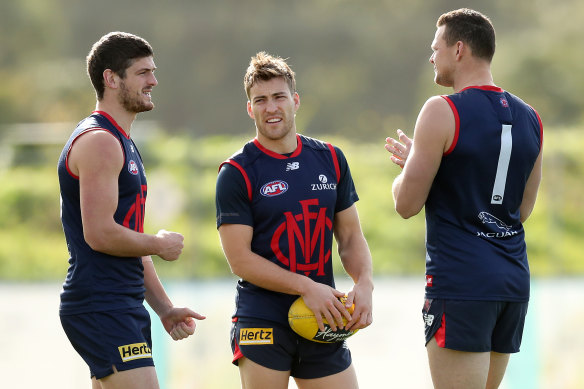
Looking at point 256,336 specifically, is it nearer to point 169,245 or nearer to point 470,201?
point 169,245

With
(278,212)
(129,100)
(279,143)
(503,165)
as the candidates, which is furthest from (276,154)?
(503,165)

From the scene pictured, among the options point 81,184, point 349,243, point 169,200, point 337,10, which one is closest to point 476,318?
point 349,243

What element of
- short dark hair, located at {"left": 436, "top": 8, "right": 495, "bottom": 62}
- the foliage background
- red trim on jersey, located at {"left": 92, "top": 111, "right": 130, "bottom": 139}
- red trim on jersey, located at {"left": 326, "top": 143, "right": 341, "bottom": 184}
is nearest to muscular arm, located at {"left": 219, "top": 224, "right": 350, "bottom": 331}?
red trim on jersey, located at {"left": 326, "top": 143, "right": 341, "bottom": 184}

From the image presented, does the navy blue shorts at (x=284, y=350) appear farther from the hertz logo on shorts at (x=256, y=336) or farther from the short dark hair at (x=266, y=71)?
the short dark hair at (x=266, y=71)

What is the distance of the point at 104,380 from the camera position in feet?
12.3

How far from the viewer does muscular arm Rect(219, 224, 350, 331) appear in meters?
3.84

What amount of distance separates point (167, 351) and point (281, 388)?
353 cm

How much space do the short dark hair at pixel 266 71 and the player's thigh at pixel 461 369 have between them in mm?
1459

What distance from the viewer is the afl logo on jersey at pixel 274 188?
3.98 meters

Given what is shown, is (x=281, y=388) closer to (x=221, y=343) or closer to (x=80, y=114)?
(x=221, y=343)

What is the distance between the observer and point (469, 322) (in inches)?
149

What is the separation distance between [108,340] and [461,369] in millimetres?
1593

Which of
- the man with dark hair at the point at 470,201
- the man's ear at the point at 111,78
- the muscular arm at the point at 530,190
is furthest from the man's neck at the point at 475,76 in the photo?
the man's ear at the point at 111,78

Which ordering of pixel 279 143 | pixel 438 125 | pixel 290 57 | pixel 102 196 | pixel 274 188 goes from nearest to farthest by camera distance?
pixel 102 196 < pixel 438 125 < pixel 274 188 < pixel 279 143 < pixel 290 57
